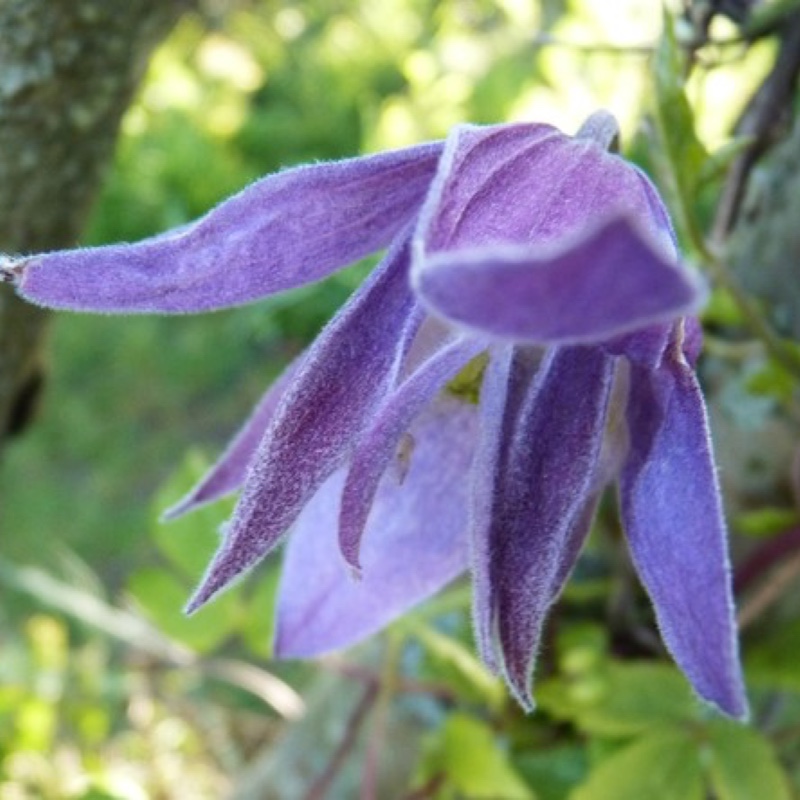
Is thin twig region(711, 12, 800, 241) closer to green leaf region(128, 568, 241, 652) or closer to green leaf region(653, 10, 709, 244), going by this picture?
green leaf region(653, 10, 709, 244)

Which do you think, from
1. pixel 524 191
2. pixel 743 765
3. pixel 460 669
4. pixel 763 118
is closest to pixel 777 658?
pixel 743 765

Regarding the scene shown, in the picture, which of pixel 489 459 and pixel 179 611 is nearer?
pixel 489 459

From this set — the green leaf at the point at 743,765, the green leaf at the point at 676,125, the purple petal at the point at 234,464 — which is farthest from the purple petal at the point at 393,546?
the green leaf at the point at 743,765

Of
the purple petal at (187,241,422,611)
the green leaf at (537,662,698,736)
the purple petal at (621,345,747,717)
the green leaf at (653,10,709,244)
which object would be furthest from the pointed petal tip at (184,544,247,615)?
the green leaf at (537,662,698,736)

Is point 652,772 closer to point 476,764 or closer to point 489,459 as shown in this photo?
point 476,764

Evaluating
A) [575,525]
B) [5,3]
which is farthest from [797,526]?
[5,3]

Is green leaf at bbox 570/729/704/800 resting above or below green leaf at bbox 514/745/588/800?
above

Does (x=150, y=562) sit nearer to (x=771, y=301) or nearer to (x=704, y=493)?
(x=771, y=301)
